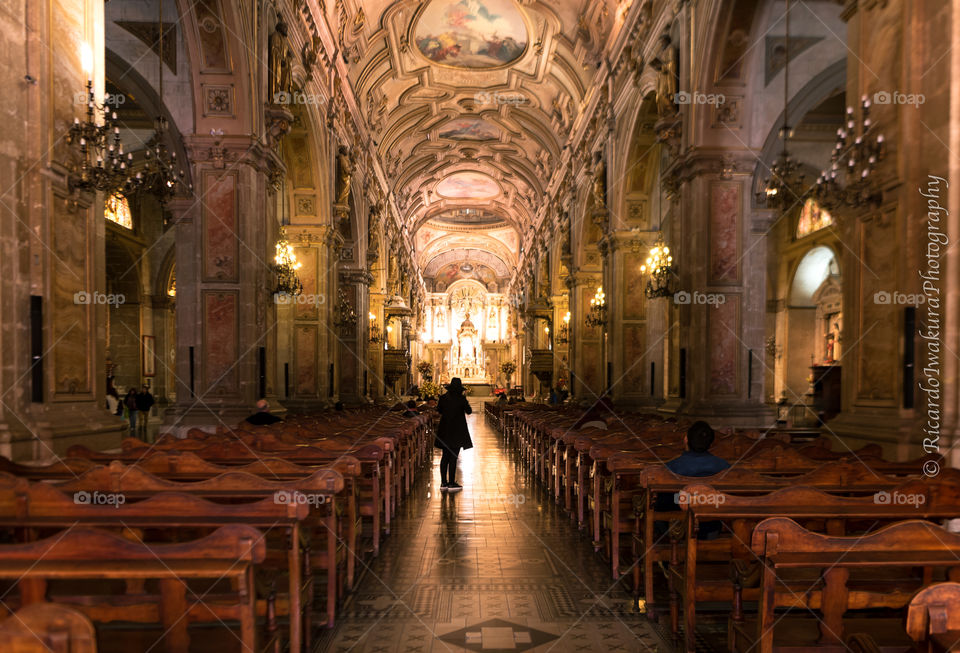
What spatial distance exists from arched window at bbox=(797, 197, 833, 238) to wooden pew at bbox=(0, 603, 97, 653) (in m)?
20.3

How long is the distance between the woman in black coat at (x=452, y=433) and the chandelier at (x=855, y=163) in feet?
16.9

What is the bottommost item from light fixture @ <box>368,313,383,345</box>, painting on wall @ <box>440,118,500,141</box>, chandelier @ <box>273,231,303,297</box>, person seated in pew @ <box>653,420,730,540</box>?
person seated in pew @ <box>653,420,730,540</box>

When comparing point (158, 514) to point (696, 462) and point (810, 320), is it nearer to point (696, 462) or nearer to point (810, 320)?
point (696, 462)

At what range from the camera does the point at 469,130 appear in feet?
96.3

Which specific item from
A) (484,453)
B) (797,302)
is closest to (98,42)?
(484,453)

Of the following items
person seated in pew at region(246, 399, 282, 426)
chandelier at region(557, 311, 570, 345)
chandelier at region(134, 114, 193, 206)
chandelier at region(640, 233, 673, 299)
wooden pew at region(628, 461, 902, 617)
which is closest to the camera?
wooden pew at region(628, 461, 902, 617)

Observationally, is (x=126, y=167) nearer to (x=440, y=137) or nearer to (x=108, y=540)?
(x=108, y=540)

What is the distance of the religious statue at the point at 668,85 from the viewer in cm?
1148

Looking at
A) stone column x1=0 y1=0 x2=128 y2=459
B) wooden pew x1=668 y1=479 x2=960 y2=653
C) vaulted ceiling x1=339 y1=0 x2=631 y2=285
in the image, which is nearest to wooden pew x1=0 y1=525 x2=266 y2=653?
wooden pew x1=668 y1=479 x2=960 y2=653

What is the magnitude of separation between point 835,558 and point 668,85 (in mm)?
10512

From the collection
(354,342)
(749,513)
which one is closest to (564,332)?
(354,342)

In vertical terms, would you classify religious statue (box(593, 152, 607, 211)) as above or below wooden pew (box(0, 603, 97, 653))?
above

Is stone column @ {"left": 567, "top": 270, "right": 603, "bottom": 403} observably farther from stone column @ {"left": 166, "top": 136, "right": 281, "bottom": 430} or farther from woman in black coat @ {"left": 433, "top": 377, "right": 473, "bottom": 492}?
stone column @ {"left": 166, "top": 136, "right": 281, "bottom": 430}

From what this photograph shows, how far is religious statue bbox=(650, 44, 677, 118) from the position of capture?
11.5m
